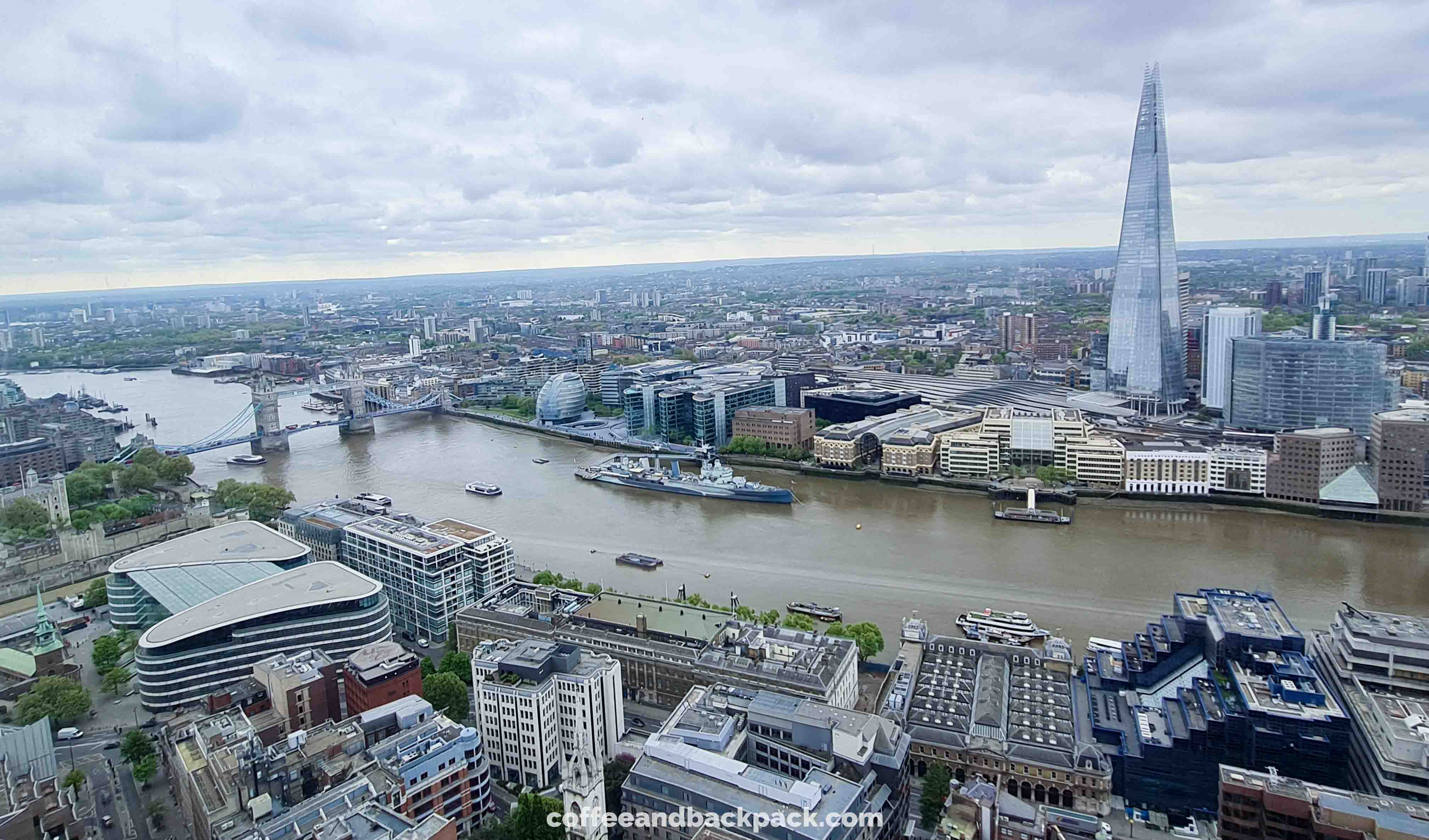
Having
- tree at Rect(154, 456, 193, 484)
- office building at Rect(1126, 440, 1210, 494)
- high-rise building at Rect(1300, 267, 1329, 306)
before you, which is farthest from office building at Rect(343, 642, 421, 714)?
high-rise building at Rect(1300, 267, 1329, 306)

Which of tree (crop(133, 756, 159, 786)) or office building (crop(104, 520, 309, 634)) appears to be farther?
office building (crop(104, 520, 309, 634))

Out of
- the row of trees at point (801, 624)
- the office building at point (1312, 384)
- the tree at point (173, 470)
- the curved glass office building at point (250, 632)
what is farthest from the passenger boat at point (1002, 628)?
the tree at point (173, 470)

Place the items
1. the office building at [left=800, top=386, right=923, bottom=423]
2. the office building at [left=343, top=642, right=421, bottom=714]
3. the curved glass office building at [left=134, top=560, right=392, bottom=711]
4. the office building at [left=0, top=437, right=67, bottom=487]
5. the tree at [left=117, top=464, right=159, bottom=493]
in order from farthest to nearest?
the office building at [left=800, top=386, right=923, bottom=423], the office building at [left=0, top=437, right=67, bottom=487], the tree at [left=117, top=464, right=159, bottom=493], the curved glass office building at [left=134, top=560, right=392, bottom=711], the office building at [left=343, top=642, right=421, bottom=714]

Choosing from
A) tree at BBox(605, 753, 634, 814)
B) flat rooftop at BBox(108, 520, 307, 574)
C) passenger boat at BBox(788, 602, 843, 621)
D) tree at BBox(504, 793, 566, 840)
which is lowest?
passenger boat at BBox(788, 602, 843, 621)

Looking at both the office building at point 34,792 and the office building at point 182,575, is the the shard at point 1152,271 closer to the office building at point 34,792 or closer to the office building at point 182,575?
the office building at point 182,575

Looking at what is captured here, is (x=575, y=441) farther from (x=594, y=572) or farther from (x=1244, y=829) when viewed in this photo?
(x=1244, y=829)

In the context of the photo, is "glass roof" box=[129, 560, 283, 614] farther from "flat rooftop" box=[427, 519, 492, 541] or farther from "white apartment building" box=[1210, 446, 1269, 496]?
"white apartment building" box=[1210, 446, 1269, 496]

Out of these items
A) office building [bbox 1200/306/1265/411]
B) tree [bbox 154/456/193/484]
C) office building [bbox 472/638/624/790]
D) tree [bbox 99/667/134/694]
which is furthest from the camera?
office building [bbox 1200/306/1265/411]

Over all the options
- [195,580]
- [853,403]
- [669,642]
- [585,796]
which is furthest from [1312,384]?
[195,580]

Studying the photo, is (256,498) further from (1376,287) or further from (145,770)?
(1376,287)
